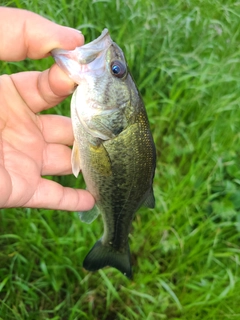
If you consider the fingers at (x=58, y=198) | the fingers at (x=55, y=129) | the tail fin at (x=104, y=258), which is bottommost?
the tail fin at (x=104, y=258)

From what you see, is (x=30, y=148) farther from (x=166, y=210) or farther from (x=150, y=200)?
(x=166, y=210)

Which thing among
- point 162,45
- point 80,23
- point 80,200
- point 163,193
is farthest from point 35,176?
point 162,45

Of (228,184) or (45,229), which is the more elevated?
(228,184)

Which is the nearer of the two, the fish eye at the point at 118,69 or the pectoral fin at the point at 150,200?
the fish eye at the point at 118,69

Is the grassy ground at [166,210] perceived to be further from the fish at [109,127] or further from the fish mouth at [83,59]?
the fish mouth at [83,59]

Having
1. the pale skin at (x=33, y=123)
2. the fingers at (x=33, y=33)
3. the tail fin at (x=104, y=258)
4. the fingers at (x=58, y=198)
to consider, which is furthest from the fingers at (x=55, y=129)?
the tail fin at (x=104, y=258)

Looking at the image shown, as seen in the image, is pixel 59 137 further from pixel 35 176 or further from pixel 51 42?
pixel 51 42
